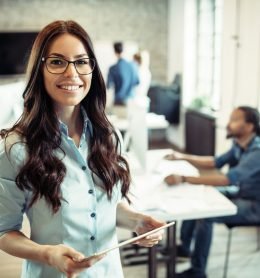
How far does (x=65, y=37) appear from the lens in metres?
1.11

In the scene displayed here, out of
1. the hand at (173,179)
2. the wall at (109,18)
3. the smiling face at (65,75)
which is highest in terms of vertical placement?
the wall at (109,18)

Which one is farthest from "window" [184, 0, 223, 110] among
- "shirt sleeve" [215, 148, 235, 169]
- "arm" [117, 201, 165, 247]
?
"arm" [117, 201, 165, 247]

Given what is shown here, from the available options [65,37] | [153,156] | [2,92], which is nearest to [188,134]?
[153,156]

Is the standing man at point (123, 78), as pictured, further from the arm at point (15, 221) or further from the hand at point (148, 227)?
the arm at point (15, 221)

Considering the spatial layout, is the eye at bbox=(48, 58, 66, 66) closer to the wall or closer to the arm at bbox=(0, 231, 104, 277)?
the arm at bbox=(0, 231, 104, 277)

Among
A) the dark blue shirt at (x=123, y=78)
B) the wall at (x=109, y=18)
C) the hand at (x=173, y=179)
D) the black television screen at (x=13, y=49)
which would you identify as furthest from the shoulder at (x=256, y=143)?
the black television screen at (x=13, y=49)

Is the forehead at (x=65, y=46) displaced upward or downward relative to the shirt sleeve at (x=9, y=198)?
upward

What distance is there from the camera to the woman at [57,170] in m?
1.07

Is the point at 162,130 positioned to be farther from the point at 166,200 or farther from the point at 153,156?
the point at 166,200

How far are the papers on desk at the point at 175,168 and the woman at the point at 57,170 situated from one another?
1642 mm

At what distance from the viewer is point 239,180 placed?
2734 mm

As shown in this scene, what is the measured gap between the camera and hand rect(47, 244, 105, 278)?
0.95 m

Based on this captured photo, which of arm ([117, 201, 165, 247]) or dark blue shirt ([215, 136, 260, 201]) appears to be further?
dark blue shirt ([215, 136, 260, 201])

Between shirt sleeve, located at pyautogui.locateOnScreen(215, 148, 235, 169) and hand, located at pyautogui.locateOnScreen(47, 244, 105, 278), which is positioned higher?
hand, located at pyautogui.locateOnScreen(47, 244, 105, 278)
